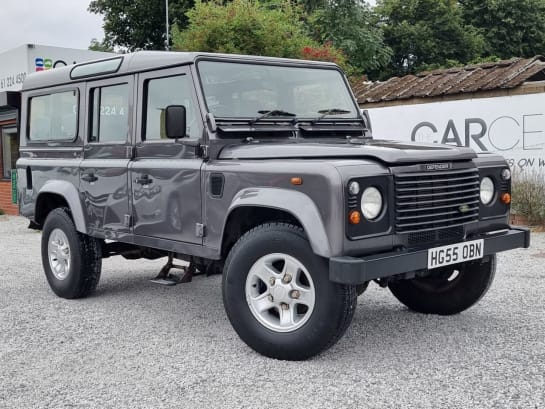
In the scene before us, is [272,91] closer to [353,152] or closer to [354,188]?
[353,152]

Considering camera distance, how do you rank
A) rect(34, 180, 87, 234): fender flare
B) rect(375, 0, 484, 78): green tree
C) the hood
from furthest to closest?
rect(375, 0, 484, 78): green tree, rect(34, 180, 87, 234): fender flare, the hood

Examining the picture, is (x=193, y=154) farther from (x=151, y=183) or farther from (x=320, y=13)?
(x=320, y=13)

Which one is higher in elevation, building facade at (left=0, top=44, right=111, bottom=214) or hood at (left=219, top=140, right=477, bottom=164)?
building facade at (left=0, top=44, right=111, bottom=214)

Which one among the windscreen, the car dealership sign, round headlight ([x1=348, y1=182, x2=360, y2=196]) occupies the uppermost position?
the car dealership sign

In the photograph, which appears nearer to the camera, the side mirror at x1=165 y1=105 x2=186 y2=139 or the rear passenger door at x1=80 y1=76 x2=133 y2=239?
the side mirror at x1=165 y1=105 x2=186 y2=139

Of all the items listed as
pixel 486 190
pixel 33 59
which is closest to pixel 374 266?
pixel 486 190

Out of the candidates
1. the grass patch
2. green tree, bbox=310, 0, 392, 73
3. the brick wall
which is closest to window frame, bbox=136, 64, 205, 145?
the grass patch

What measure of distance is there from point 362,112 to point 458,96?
6288 mm

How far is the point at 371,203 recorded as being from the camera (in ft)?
13.0

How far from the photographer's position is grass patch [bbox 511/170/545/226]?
10.0 metres

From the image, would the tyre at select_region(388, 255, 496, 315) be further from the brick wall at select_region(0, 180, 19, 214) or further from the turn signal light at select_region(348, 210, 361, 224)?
the brick wall at select_region(0, 180, 19, 214)

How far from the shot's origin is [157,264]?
843 cm

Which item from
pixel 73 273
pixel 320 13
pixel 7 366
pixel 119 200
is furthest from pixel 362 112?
pixel 320 13

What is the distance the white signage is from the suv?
19.3 ft
